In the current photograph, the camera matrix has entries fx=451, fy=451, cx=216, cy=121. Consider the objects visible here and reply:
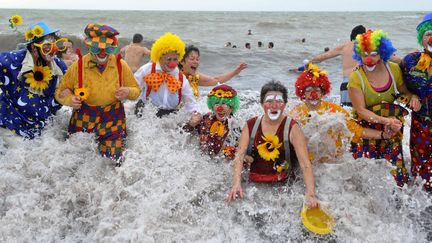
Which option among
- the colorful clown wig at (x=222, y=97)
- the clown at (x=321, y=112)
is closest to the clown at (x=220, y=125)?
the colorful clown wig at (x=222, y=97)

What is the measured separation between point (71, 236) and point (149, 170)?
37.4 inches

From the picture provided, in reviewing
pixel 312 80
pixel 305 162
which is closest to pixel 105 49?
pixel 312 80

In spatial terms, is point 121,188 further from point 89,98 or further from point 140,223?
point 89,98

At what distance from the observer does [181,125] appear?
504 cm

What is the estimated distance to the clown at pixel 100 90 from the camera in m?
4.24

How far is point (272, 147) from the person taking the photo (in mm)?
4020

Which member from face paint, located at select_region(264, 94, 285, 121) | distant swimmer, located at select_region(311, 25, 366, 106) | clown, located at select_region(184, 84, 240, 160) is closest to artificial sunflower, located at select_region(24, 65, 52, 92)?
clown, located at select_region(184, 84, 240, 160)

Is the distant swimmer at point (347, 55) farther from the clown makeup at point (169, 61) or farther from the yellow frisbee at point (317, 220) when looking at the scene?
the yellow frisbee at point (317, 220)

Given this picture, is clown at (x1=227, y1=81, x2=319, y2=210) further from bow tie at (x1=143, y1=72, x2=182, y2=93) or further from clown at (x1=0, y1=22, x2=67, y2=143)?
clown at (x1=0, y1=22, x2=67, y2=143)

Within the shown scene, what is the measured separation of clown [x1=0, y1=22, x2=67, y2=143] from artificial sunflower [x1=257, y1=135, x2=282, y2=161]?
2144mm

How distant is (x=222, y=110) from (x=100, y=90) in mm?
1210

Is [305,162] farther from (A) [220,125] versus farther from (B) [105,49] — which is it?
(B) [105,49]

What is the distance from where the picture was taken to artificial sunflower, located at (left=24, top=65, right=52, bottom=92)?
14.4 feet

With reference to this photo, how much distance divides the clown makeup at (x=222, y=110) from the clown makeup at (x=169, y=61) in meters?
0.81
